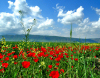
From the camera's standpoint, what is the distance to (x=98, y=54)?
4.30 metres

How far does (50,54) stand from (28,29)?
113 inches

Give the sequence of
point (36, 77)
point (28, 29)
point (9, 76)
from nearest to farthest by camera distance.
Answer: point (36, 77) → point (9, 76) → point (28, 29)

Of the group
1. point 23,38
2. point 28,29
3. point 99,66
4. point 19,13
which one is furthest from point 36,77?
point 19,13

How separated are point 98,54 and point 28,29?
13.3 ft

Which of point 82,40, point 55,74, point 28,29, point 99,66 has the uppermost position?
point 28,29

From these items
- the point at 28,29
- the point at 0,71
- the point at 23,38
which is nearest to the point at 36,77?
the point at 0,71

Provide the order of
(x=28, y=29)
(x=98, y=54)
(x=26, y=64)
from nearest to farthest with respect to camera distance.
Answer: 1. (x=26, y=64)
2. (x=98, y=54)
3. (x=28, y=29)

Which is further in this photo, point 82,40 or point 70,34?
point 82,40

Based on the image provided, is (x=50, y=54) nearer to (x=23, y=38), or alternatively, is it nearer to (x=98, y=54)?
(x=23, y=38)

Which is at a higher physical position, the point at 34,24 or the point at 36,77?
the point at 34,24

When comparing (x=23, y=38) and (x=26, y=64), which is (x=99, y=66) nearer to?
(x=26, y=64)

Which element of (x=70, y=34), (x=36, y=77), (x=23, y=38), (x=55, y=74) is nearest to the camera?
(x=70, y=34)

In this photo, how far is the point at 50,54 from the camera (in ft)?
8.89

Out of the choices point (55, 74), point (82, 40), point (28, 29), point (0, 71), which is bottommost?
point (0, 71)
